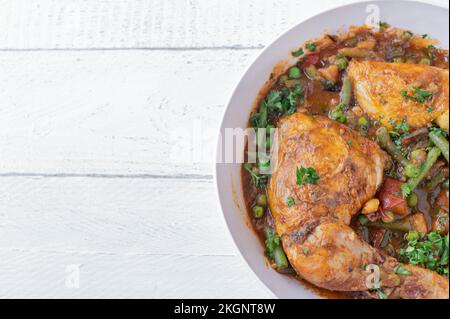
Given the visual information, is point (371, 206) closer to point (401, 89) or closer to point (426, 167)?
point (426, 167)

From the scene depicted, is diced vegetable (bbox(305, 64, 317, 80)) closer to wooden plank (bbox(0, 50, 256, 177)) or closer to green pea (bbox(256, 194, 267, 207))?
wooden plank (bbox(0, 50, 256, 177))

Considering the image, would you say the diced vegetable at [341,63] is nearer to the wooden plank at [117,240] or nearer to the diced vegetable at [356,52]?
the diced vegetable at [356,52]

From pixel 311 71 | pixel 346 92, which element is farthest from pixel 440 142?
pixel 311 71

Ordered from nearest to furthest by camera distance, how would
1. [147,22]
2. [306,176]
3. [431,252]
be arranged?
[306,176]
[431,252]
[147,22]

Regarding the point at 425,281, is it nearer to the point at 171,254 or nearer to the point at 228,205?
the point at 228,205

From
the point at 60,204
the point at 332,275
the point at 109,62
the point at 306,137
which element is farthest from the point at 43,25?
the point at 332,275

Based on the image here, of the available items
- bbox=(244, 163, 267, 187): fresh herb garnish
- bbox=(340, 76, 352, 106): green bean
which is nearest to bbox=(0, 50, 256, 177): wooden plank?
bbox=(244, 163, 267, 187): fresh herb garnish

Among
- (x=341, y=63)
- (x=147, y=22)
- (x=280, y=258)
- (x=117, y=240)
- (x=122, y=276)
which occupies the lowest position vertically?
(x=122, y=276)
